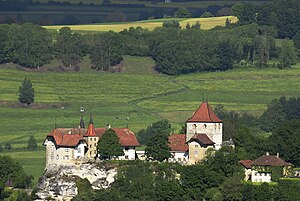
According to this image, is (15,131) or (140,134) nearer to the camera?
(140,134)

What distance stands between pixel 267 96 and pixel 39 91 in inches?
1037

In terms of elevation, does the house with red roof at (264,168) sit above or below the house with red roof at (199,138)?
below

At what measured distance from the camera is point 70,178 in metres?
129

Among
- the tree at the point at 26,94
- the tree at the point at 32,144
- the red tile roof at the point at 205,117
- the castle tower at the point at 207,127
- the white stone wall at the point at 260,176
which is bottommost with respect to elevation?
the tree at the point at 32,144

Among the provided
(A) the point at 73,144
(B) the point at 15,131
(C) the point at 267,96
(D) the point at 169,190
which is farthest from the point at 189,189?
(C) the point at 267,96

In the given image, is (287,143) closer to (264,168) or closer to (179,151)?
(264,168)

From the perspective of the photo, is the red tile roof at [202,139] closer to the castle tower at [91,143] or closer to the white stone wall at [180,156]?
the white stone wall at [180,156]

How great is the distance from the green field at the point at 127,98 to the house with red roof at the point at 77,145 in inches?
1292

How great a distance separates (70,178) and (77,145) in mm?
2651

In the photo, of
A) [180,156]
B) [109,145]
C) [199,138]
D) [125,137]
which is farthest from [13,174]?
[199,138]

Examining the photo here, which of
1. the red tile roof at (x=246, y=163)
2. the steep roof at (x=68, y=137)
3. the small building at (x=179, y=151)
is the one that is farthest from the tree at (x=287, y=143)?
the steep roof at (x=68, y=137)

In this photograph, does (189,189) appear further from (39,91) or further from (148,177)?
(39,91)

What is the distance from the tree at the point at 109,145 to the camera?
12850 centimetres

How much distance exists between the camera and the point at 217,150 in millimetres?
127625
